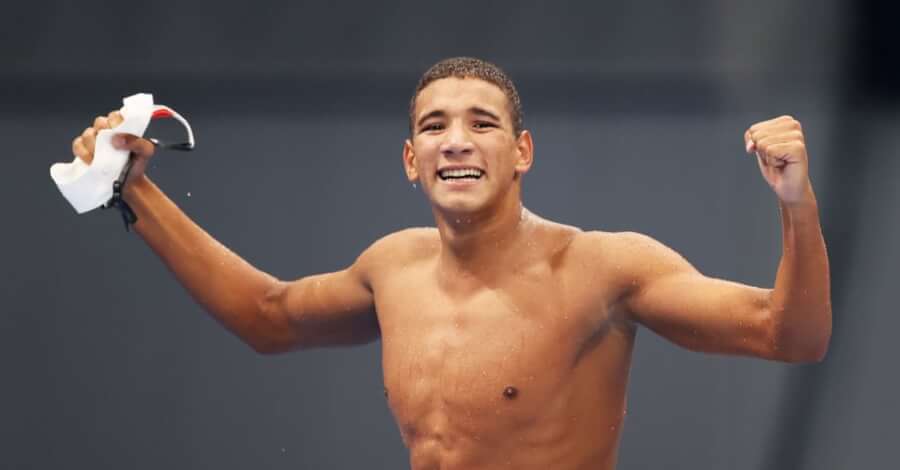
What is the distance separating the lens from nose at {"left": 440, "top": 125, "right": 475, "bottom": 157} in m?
1.78

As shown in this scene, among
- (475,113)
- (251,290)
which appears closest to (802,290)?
(475,113)

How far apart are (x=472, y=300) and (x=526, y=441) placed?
0.20 metres

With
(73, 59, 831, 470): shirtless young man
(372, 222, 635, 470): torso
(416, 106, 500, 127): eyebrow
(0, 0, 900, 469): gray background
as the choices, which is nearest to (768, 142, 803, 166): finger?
(73, 59, 831, 470): shirtless young man

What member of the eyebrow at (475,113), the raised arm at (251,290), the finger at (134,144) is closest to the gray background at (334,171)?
the raised arm at (251,290)

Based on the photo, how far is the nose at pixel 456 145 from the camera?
70.0 inches

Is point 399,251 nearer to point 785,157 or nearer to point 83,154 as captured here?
point 83,154

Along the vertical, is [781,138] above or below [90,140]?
below

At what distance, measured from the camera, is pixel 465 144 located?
1.78 m

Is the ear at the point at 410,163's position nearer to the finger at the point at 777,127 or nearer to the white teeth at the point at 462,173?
the white teeth at the point at 462,173

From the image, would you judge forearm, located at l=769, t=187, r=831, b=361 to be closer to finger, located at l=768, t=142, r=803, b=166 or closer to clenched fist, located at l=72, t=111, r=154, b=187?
finger, located at l=768, t=142, r=803, b=166

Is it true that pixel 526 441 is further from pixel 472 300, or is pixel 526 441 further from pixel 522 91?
pixel 522 91

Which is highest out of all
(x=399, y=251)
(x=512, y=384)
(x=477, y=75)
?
(x=477, y=75)

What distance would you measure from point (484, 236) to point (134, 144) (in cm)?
51

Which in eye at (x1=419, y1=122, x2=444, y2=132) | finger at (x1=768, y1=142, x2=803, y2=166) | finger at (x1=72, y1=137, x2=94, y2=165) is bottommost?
finger at (x1=768, y1=142, x2=803, y2=166)
